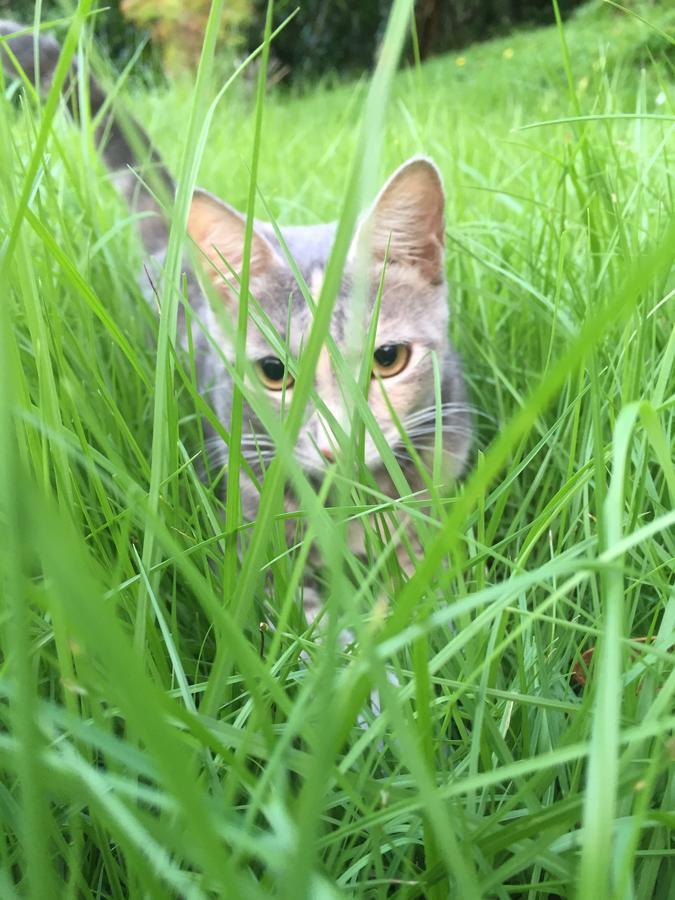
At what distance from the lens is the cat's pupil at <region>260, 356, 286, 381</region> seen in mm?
864

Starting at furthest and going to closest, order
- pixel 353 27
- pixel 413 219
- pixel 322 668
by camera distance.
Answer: pixel 353 27 < pixel 413 219 < pixel 322 668

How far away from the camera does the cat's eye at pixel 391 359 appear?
2.86 feet

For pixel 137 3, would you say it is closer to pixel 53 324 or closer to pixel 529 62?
pixel 529 62

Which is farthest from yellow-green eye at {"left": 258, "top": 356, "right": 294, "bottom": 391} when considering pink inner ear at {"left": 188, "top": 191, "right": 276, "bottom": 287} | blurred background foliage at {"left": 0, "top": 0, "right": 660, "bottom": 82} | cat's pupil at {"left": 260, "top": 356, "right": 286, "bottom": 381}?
blurred background foliage at {"left": 0, "top": 0, "right": 660, "bottom": 82}

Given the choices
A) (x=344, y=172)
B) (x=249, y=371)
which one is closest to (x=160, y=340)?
(x=249, y=371)

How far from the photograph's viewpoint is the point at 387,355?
2.88 ft

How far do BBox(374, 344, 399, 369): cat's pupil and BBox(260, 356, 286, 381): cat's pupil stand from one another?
0.41 feet

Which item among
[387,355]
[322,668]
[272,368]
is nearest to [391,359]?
[387,355]

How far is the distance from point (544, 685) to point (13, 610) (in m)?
0.31

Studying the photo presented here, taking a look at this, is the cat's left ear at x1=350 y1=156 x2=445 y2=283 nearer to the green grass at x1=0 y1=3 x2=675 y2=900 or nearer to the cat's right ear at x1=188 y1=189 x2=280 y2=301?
the cat's right ear at x1=188 y1=189 x2=280 y2=301

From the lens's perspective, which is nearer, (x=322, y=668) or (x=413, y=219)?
(x=322, y=668)

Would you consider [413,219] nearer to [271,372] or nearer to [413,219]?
[413,219]

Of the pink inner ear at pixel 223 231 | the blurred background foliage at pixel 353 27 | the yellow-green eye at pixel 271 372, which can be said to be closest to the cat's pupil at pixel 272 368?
the yellow-green eye at pixel 271 372

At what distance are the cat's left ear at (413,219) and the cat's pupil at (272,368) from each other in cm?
17
